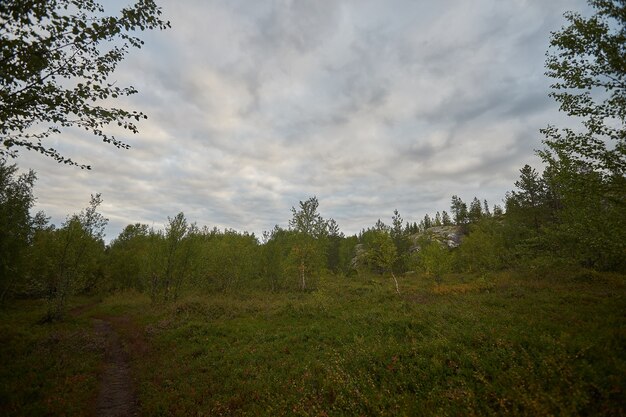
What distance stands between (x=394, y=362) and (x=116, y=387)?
535 inches

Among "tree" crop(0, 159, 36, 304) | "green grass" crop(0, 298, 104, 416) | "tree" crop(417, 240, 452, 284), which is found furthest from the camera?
"tree" crop(417, 240, 452, 284)

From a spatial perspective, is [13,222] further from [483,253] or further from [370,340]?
[483,253]

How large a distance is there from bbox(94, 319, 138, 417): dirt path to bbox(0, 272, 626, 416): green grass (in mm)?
479

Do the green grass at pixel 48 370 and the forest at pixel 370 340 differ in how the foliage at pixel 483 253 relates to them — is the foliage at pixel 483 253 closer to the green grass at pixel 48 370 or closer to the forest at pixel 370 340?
the forest at pixel 370 340

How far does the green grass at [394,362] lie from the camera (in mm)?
7539

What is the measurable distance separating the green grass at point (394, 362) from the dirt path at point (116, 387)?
0.48m

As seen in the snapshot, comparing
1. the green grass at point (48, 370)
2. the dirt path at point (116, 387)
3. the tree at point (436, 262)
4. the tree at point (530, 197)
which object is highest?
the tree at point (530, 197)

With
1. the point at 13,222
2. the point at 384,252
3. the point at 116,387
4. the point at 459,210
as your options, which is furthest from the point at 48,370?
the point at 459,210

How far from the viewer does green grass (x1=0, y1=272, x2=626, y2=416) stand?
7.54 metres

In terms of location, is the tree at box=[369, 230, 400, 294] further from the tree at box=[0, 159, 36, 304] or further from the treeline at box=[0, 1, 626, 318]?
the tree at box=[0, 159, 36, 304]

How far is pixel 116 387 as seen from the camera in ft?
43.7

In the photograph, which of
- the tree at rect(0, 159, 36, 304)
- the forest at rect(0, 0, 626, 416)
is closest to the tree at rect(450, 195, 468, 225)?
the forest at rect(0, 0, 626, 416)

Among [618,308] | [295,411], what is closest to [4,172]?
[295,411]

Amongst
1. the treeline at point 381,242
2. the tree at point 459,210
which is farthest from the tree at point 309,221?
the tree at point 459,210
